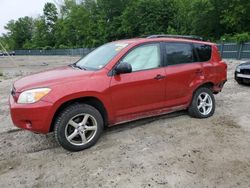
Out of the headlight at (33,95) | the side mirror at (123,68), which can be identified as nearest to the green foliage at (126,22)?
the side mirror at (123,68)

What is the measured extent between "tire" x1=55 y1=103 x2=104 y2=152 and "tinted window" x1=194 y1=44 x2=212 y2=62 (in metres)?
2.53

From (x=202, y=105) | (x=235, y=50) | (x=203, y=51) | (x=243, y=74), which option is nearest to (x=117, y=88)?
(x=202, y=105)

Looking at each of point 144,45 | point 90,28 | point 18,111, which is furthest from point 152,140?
point 90,28

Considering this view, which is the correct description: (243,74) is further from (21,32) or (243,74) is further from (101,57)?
(21,32)

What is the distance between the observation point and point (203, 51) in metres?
5.46

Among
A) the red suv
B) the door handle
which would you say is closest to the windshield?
the red suv

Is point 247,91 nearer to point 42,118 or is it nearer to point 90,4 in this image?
point 42,118

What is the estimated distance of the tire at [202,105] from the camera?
17.6 feet

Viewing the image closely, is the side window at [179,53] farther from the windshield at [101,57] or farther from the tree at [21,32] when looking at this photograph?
the tree at [21,32]

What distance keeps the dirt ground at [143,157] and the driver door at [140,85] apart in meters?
0.47

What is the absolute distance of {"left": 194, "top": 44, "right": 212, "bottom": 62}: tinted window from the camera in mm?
5391

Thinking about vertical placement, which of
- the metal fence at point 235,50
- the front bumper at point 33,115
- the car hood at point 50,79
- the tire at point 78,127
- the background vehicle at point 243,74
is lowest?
the metal fence at point 235,50

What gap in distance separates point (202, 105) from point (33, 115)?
11.2 ft

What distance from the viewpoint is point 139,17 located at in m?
52.0
